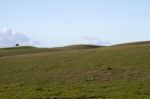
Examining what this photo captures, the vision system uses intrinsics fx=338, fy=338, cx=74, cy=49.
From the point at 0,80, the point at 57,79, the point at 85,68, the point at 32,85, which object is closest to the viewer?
the point at 32,85

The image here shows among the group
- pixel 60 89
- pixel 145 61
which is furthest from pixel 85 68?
pixel 60 89

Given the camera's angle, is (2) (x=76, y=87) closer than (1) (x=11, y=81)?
Yes

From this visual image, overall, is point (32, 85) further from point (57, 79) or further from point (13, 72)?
point (13, 72)

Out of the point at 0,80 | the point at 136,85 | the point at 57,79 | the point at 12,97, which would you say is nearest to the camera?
the point at 12,97

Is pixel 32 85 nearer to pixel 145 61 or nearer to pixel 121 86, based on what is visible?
pixel 121 86

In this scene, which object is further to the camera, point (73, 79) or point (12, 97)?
point (73, 79)

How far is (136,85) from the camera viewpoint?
872 inches

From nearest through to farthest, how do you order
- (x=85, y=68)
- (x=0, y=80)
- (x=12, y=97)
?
(x=12, y=97)
(x=0, y=80)
(x=85, y=68)

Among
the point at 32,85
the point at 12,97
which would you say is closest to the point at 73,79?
the point at 32,85

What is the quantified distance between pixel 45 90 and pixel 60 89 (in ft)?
3.27

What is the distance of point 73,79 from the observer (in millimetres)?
26719

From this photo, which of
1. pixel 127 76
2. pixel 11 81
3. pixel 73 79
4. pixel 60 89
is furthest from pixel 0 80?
pixel 127 76

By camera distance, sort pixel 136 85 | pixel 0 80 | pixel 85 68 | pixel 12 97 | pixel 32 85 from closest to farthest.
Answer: pixel 12 97 → pixel 136 85 → pixel 32 85 → pixel 0 80 → pixel 85 68

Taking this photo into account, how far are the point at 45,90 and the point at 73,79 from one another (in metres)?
4.64
